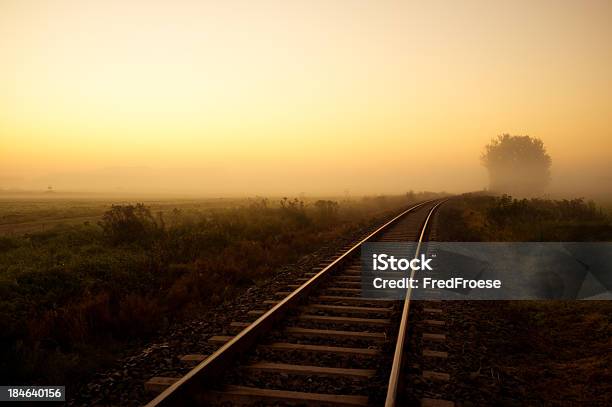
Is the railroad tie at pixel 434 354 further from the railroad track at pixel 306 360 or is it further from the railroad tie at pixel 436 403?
the railroad tie at pixel 436 403

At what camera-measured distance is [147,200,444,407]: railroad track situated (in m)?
3.68

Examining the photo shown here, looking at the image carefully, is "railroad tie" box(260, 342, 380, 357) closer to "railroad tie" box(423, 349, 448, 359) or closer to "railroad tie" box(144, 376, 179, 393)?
"railroad tie" box(423, 349, 448, 359)

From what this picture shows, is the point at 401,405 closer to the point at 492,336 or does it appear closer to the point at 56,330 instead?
the point at 492,336

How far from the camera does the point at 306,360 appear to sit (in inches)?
179

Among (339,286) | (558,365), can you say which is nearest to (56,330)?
(339,286)

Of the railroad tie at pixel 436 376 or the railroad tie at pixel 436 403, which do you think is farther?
the railroad tie at pixel 436 376

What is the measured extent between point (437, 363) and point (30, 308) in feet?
21.2

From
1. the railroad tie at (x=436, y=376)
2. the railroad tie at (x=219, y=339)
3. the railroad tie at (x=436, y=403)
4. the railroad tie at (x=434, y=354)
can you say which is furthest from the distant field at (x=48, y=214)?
the railroad tie at (x=436, y=403)

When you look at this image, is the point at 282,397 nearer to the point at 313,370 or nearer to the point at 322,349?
the point at 313,370

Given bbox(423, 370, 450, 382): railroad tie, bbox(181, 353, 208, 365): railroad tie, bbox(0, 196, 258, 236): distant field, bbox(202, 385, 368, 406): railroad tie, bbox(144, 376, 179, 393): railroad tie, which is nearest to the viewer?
bbox(202, 385, 368, 406): railroad tie

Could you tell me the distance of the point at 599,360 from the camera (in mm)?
4809

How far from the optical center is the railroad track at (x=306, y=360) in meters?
3.68

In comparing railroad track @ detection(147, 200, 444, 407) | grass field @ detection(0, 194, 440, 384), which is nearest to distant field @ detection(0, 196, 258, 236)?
grass field @ detection(0, 194, 440, 384)

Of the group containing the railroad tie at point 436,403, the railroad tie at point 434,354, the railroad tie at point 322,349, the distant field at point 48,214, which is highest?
the distant field at point 48,214
